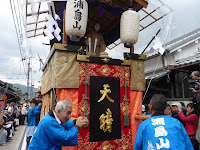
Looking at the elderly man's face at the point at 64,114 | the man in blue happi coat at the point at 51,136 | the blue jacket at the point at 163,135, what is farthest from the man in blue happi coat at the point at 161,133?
the elderly man's face at the point at 64,114

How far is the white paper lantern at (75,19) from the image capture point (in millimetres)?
3693

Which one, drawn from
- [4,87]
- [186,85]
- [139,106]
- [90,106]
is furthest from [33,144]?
[4,87]

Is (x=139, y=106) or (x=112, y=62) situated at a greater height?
(x=112, y=62)

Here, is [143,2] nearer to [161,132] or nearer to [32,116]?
[161,132]

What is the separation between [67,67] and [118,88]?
140cm

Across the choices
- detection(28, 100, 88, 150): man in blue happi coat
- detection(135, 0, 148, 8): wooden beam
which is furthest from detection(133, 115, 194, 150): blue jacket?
detection(135, 0, 148, 8): wooden beam

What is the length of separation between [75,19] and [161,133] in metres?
2.99

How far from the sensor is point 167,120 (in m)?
1.97

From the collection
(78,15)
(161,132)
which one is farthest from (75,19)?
(161,132)

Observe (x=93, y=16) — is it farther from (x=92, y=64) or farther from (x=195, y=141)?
(x=195, y=141)

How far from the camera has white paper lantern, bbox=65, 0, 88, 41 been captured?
369cm

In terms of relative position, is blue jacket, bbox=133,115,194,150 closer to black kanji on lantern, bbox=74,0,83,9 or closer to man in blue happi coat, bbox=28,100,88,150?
man in blue happi coat, bbox=28,100,88,150

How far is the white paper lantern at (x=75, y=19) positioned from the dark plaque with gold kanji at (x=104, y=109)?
1131 mm

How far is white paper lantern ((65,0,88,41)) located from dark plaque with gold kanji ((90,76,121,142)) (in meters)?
1.13
